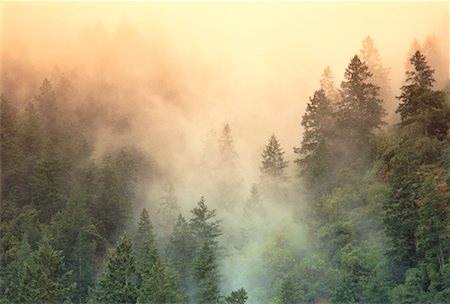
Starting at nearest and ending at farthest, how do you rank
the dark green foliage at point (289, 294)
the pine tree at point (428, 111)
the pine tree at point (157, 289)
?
the pine tree at point (157, 289) < the dark green foliage at point (289, 294) < the pine tree at point (428, 111)

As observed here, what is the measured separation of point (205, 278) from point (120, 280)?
295 inches

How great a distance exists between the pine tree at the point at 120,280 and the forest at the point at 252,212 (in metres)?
0.12

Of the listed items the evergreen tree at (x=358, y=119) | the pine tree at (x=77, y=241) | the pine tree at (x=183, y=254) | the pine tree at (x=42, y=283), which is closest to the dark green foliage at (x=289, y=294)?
the pine tree at (x=183, y=254)

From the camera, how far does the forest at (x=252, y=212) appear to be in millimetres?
45719

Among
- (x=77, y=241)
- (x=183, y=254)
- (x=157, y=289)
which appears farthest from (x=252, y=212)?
(x=157, y=289)

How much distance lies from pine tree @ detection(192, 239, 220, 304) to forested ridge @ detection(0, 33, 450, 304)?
5.4 inches

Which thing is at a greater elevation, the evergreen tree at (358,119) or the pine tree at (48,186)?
the pine tree at (48,186)

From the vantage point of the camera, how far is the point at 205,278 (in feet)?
161

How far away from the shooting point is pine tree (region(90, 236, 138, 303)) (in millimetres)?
45656

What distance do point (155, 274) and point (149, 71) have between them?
119163 mm

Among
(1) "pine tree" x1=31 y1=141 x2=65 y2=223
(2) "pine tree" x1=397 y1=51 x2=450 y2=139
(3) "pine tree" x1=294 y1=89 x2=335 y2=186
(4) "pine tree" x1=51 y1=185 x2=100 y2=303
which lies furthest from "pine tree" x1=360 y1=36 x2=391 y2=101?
(1) "pine tree" x1=31 y1=141 x2=65 y2=223

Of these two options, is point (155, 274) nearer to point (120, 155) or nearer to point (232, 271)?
point (232, 271)

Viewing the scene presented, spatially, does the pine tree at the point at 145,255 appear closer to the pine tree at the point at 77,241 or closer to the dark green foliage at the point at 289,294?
the pine tree at the point at 77,241

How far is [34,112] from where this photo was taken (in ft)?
317
